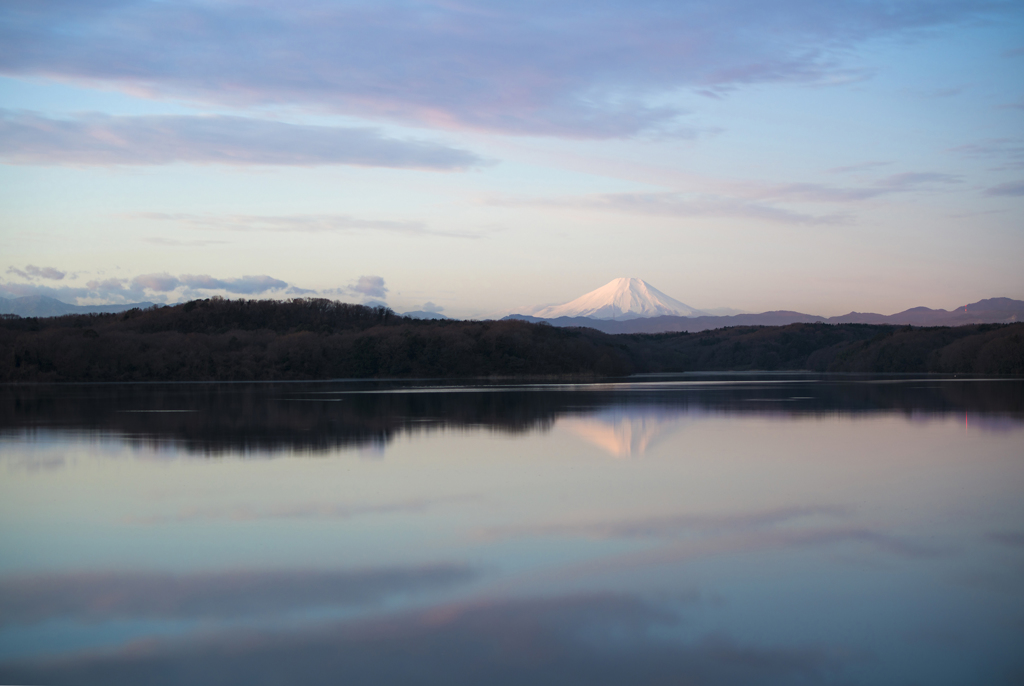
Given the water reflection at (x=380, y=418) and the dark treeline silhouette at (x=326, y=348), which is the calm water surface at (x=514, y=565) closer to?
the water reflection at (x=380, y=418)

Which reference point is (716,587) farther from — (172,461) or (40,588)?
(172,461)

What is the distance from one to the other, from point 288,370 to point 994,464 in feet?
249

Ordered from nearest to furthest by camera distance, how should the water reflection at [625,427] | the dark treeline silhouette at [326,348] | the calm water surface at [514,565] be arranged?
1. the calm water surface at [514,565]
2. the water reflection at [625,427]
3. the dark treeline silhouette at [326,348]

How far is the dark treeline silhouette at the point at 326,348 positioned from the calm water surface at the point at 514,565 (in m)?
63.3

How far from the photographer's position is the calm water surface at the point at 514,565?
549 cm

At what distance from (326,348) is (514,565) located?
82.4 m

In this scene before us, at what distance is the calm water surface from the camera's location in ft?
18.0

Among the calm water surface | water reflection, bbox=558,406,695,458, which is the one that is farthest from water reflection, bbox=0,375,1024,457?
the calm water surface

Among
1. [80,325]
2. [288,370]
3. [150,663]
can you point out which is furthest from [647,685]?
[80,325]

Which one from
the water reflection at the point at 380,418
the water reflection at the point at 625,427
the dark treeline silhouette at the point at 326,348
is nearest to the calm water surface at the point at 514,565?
the water reflection at the point at 625,427

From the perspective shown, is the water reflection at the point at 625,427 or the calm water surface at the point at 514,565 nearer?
the calm water surface at the point at 514,565

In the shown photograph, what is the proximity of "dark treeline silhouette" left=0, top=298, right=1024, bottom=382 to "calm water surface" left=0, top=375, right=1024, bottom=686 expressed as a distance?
6331 cm

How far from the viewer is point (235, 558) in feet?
26.4

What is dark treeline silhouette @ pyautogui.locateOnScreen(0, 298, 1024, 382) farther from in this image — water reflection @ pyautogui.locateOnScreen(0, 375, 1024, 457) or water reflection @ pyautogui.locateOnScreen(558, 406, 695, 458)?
water reflection @ pyautogui.locateOnScreen(558, 406, 695, 458)
